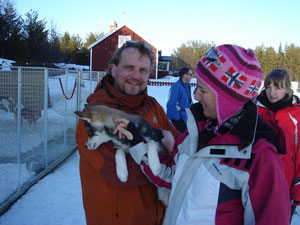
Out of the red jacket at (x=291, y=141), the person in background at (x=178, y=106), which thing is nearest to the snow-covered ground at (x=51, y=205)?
the red jacket at (x=291, y=141)

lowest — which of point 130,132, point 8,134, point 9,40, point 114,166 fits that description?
point 8,134

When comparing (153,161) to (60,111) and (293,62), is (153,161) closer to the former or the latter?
(60,111)

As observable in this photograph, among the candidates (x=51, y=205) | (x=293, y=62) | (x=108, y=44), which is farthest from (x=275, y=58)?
(x=51, y=205)

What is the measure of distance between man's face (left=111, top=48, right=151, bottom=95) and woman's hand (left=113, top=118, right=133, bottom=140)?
39cm

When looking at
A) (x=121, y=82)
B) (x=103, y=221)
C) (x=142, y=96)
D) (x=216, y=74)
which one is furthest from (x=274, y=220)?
(x=121, y=82)

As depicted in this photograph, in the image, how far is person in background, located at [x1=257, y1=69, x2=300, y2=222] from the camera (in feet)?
7.71

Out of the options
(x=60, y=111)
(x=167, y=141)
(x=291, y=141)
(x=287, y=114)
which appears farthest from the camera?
(x=60, y=111)

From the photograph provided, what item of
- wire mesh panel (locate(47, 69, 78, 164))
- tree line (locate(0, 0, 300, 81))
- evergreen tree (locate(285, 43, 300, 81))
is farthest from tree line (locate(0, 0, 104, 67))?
evergreen tree (locate(285, 43, 300, 81))

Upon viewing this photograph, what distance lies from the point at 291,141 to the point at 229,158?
170 centimetres

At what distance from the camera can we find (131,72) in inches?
74.3

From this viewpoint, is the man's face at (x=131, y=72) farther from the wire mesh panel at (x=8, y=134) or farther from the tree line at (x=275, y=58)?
the tree line at (x=275, y=58)

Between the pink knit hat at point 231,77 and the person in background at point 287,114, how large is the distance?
59.5 inches

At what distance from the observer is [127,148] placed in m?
1.64

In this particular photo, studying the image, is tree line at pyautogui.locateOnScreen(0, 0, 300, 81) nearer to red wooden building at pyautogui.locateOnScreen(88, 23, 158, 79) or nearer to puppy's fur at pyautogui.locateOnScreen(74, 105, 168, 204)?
red wooden building at pyautogui.locateOnScreen(88, 23, 158, 79)
